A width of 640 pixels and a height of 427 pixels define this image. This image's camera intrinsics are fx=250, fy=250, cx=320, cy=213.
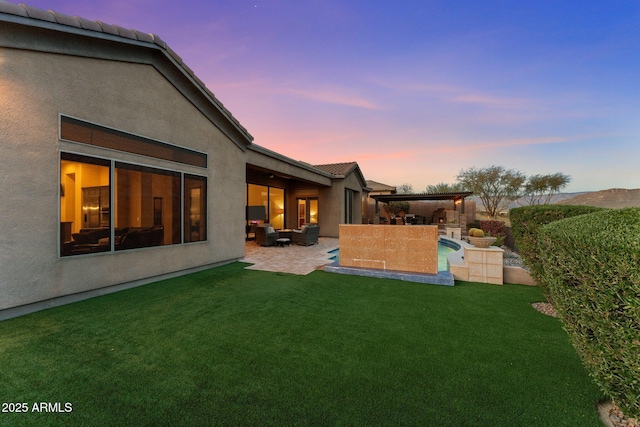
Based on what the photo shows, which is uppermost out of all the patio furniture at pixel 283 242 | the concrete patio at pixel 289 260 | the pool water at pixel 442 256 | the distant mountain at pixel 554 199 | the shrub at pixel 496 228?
the distant mountain at pixel 554 199

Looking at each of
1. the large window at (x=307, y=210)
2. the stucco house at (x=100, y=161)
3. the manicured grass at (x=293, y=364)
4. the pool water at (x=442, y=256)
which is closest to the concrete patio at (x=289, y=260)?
the pool water at (x=442, y=256)

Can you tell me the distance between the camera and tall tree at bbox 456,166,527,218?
86.6 feet

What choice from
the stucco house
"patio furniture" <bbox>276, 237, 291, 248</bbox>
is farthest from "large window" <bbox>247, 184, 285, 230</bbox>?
the stucco house

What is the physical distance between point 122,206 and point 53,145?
145cm

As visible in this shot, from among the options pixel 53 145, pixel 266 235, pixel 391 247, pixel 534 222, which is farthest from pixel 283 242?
pixel 534 222

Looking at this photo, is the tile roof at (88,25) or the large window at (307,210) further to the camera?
the large window at (307,210)

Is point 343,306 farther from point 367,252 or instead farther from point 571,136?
point 571,136

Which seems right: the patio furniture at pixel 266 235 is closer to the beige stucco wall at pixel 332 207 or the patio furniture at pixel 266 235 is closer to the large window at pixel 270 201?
the large window at pixel 270 201

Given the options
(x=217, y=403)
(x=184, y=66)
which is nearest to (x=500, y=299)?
(x=217, y=403)

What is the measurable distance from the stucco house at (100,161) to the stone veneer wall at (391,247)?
3813 millimetres

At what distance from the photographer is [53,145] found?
164 inches

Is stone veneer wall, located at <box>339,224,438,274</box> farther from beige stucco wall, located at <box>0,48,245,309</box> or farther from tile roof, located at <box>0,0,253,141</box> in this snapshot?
tile roof, located at <box>0,0,253,141</box>

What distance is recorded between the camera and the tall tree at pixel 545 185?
25.6 metres

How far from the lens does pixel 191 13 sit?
8.67m
